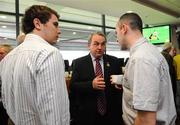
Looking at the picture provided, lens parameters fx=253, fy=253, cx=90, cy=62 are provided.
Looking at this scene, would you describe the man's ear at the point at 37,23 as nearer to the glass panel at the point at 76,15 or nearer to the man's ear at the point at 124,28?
the man's ear at the point at 124,28

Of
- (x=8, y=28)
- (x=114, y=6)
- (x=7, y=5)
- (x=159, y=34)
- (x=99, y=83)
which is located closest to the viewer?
(x=99, y=83)

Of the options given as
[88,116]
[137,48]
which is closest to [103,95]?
[88,116]

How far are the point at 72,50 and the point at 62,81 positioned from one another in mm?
5870

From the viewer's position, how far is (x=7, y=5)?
17.3 ft

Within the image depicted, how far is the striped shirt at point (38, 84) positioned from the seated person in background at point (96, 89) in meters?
0.99

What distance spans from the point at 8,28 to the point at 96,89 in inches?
150

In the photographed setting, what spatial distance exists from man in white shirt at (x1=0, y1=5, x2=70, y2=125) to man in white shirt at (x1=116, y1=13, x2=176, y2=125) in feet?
1.48

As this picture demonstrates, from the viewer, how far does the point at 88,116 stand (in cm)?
250

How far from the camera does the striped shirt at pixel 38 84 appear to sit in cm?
137

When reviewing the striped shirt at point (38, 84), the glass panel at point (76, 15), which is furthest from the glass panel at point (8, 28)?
the striped shirt at point (38, 84)

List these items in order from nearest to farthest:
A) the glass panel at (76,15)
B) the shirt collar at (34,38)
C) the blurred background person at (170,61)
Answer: the shirt collar at (34,38) < the blurred background person at (170,61) < the glass panel at (76,15)

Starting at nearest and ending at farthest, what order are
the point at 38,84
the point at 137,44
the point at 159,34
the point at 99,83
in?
1. the point at 38,84
2. the point at 137,44
3. the point at 99,83
4. the point at 159,34

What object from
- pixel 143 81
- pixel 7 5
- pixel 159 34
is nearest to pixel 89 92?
pixel 143 81

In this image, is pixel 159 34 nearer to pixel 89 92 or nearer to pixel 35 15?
pixel 89 92
